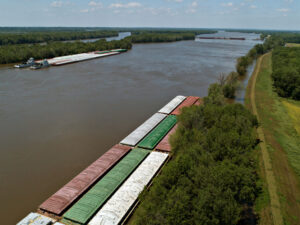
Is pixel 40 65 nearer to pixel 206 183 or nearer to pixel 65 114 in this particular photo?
pixel 65 114

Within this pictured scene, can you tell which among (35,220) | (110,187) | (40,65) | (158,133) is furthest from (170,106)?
(40,65)

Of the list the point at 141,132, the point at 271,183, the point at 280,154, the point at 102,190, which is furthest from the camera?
the point at 141,132

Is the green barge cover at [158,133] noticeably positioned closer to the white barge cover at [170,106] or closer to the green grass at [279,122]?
the white barge cover at [170,106]

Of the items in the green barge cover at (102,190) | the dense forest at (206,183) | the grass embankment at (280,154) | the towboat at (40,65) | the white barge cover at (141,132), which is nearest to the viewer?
the dense forest at (206,183)

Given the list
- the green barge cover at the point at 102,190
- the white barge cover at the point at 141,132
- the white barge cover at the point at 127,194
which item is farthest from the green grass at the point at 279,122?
the green barge cover at the point at 102,190

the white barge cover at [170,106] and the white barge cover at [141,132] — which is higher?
the white barge cover at [170,106]
